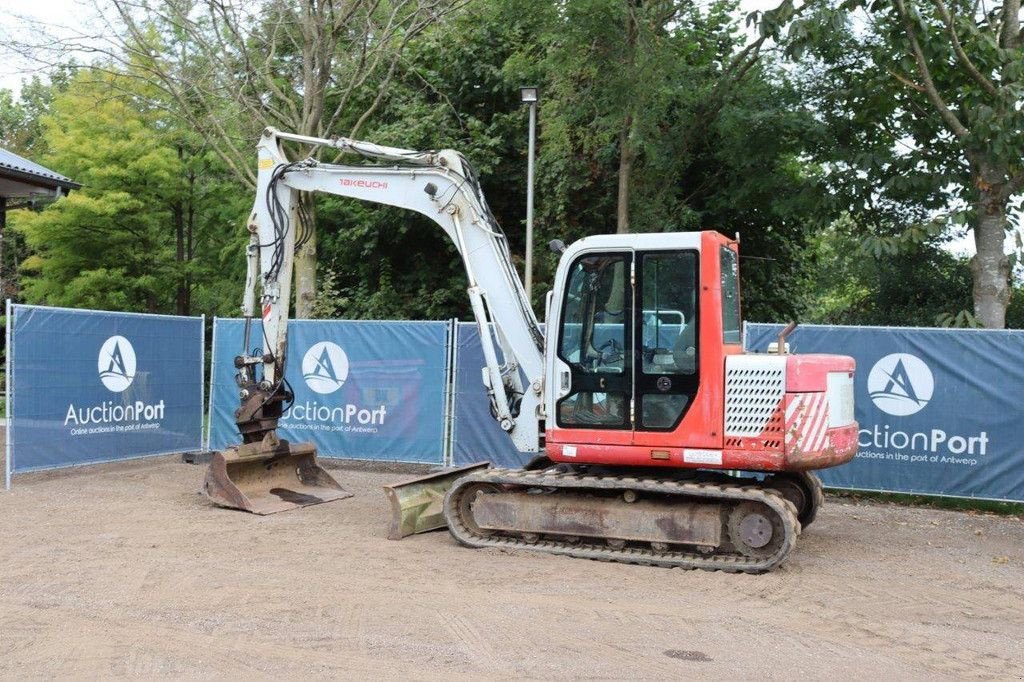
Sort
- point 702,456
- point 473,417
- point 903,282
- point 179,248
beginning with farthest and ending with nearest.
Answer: point 179,248 → point 903,282 → point 473,417 → point 702,456

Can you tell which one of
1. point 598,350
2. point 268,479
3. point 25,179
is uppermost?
point 25,179

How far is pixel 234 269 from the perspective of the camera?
2520cm

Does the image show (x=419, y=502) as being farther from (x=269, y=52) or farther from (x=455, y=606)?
(x=269, y=52)

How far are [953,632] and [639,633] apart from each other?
2.14m

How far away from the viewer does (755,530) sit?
313 inches

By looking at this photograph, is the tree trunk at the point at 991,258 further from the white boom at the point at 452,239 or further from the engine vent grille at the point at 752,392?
the white boom at the point at 452,239

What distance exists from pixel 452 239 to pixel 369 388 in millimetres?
3873

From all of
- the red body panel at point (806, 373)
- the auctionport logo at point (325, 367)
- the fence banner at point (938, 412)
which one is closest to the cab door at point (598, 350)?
the red body panel at point (806, 373)

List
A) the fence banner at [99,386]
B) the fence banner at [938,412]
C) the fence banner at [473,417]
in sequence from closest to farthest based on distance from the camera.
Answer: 1. the fence banner at [938,412]
2. the fence banner at [99,386]
3. the fence banner at [473,417]

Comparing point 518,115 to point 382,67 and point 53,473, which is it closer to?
point 382,67

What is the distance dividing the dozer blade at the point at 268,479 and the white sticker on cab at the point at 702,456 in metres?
4.47

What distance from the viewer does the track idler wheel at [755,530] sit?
788 centimetres

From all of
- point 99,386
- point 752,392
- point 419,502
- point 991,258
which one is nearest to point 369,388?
point 99,386

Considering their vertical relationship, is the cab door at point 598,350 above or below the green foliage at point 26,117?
below
